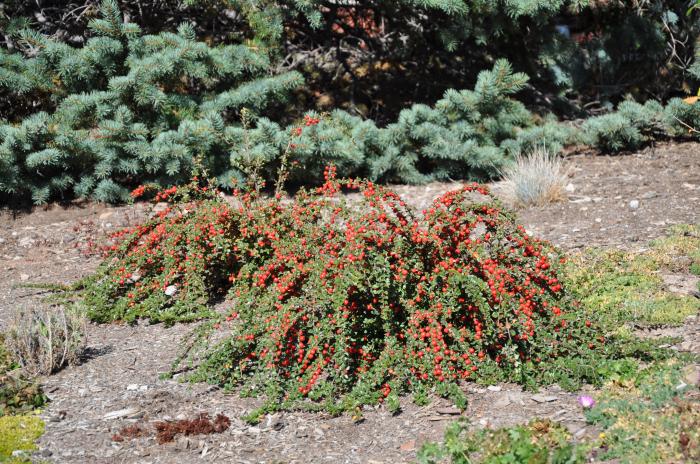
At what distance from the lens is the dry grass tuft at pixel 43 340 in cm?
427

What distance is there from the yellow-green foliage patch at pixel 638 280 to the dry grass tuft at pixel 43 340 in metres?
2.96

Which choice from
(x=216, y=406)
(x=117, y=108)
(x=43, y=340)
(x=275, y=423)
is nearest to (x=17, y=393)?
(x=43, y=340)

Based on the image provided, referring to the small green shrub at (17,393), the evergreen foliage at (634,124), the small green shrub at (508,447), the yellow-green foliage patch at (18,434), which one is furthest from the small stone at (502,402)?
the evergreen foliage at (634,124)

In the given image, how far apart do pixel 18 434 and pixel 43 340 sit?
0.71 m

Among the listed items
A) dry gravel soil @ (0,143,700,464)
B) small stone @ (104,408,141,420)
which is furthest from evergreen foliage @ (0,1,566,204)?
small stone @ (104,408,141,420)

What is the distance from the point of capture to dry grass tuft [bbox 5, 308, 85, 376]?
4273 mm

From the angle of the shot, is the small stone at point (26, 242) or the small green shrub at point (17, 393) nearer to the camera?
the small green shrub at point (17, 393)

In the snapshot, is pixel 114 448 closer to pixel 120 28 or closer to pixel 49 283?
pixel 49 283

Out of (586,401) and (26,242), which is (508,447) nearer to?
(586,401)

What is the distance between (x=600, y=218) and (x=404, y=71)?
12.2 ft

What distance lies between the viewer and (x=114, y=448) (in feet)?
11.8

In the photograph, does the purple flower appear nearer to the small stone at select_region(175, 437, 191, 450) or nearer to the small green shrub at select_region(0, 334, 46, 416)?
the small stone at select_region(175, 437, 191, 450)

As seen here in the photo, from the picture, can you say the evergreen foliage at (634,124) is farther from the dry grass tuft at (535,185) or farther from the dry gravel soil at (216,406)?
the dry gravel soil at (216,406)

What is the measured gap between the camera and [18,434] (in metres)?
3.68
